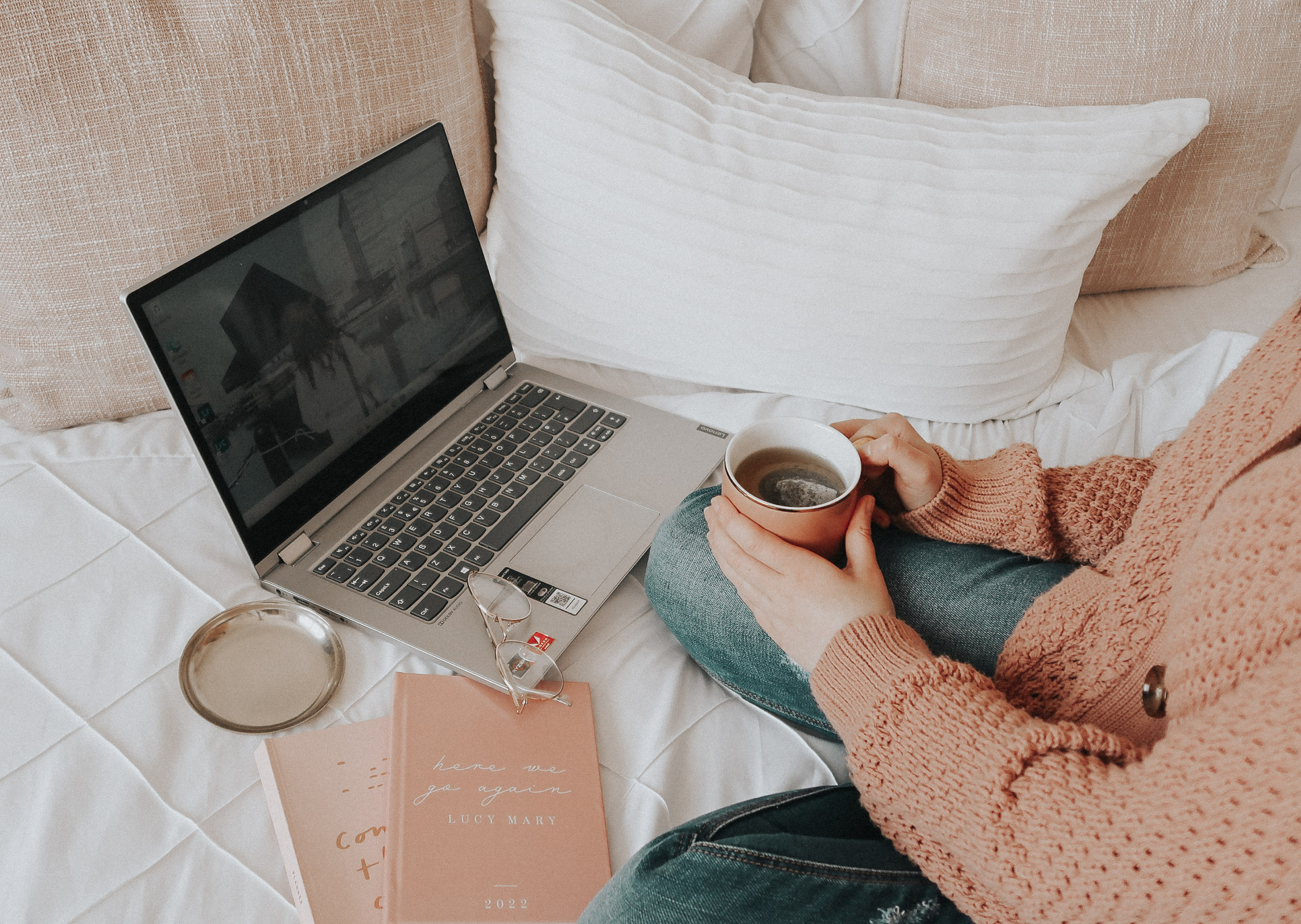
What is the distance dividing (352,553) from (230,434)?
0.48ft

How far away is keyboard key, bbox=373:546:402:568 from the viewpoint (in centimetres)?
78

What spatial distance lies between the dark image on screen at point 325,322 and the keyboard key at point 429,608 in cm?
15

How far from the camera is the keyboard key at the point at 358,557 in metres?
0.78

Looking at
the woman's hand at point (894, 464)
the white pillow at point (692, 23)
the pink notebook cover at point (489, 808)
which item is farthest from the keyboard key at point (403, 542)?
the white pillow at point (692, 23)

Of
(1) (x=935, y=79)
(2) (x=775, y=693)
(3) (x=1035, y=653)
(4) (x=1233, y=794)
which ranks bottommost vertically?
(2) (x=775, y=693)

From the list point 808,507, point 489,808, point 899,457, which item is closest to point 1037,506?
point 899,457

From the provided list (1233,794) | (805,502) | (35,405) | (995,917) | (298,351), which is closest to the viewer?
(1233,794)

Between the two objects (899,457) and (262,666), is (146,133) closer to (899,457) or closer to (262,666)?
(262,666)

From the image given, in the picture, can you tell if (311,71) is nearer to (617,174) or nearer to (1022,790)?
(617,174)

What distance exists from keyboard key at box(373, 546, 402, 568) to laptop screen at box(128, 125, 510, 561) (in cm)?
7

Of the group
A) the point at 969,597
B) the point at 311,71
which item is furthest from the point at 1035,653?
the point at 311,71

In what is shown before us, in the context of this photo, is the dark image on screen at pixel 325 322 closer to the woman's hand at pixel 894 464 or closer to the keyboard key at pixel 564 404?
the keyboard key at pixel 564 404

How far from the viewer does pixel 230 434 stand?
Answer: 71 centimetres

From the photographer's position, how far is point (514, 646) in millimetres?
721
